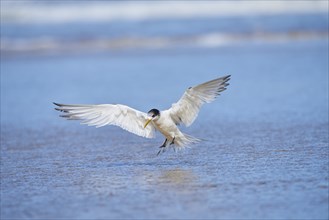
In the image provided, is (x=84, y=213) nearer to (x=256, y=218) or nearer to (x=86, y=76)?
(x=256, y=218)

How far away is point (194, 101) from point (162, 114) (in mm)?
358

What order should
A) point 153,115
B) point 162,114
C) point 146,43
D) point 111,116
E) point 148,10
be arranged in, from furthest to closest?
point 148,10 < point 146,43 < point 111,116 < point 162,114 < point 153,115

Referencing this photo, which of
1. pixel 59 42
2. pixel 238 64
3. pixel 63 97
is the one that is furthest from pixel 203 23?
pixel 63 97

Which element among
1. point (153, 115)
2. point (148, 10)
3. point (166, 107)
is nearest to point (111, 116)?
point (153, 115)

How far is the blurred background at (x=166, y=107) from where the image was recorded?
19.6 ft

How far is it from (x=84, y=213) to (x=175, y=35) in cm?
1762

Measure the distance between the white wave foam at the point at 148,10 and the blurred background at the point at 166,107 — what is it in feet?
8.98

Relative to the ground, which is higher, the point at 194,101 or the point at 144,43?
the point at 144,43

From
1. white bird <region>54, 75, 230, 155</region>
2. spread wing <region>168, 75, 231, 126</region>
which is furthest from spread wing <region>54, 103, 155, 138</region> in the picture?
spread wing <region>168, 75, 231, 126</region>

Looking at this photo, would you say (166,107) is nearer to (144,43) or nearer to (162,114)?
(162,114)

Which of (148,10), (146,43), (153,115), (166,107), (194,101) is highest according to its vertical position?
(148,10)

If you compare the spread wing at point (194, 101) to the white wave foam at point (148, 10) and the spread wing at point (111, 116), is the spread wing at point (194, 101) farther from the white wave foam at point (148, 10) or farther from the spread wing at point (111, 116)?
the white wave foam at point (148, 10)

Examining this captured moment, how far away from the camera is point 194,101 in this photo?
773 centimetres

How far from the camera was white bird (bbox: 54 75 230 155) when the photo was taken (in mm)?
7699
